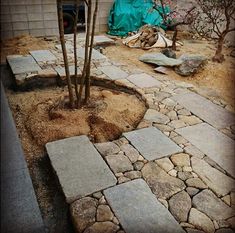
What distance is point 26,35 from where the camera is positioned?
809 cm

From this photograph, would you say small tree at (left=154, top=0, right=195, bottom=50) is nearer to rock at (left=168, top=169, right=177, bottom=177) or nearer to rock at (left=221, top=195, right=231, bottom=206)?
rock at (left=168, top=169, right=177, bottom=177)

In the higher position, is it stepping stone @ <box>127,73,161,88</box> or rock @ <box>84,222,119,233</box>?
stepping stone @ <box>127,73,161,88</box>

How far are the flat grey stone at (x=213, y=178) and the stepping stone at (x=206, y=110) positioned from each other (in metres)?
0.93

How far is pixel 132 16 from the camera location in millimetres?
8648

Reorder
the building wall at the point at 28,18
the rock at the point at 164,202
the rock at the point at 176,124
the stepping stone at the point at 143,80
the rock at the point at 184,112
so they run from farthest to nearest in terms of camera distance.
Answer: the building wall at the point at 28,18, the stepping stone at the point at 143,80, the rock at the point at 184,112, the rock at the point at 176,124, the rock at the point at 164,202

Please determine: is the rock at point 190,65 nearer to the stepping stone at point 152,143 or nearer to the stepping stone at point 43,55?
the stepping stone at point 152,143

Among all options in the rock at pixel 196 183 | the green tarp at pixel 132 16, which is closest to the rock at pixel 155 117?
the rock at pixel 196 183

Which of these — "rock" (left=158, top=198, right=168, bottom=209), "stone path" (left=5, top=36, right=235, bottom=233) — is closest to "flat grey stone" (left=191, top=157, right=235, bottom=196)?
"stone path" (left=5, top=36, right=235, bottom=233)

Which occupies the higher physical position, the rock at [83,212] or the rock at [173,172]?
the rock at [173,172]

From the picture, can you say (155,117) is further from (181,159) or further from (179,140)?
(181,159)

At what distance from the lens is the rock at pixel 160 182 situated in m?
2.48

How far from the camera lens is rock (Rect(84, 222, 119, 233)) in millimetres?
2088

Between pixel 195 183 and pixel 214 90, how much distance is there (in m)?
2.65

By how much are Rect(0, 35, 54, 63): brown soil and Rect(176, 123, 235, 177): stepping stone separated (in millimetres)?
4721
